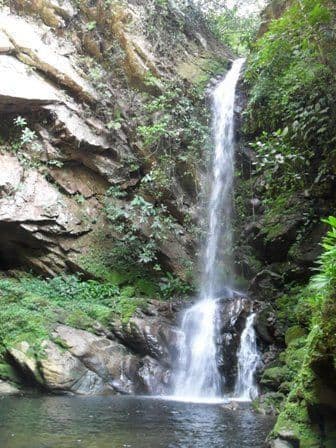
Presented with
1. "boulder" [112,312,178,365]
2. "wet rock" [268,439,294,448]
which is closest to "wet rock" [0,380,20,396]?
"boulder" [112,312,178,365]

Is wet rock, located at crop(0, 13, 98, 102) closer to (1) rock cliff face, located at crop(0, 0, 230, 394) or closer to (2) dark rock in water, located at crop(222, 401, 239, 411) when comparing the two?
(1) rock cliff face, located at crop(0, 0, 230, 394)

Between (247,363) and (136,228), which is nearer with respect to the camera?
(247,363)

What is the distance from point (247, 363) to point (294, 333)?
1568mm

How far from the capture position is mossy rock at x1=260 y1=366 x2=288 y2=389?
8.11 metres

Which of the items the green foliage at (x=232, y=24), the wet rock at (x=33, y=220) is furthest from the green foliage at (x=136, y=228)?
the green foliage at (x=232, y=24)

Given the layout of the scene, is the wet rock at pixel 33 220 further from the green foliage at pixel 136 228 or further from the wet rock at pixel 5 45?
the wet rock at pixel 5 45

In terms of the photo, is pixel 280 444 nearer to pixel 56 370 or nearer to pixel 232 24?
pixel 56 370

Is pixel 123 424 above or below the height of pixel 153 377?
below

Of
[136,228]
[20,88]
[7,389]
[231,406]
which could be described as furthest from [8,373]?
[20,88]

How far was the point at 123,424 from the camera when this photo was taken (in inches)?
252

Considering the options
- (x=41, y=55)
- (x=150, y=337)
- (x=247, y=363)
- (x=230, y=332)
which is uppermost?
(x=41, y=55)

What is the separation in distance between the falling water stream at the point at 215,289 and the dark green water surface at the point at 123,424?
1.52m

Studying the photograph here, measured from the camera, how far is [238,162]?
49.2ft

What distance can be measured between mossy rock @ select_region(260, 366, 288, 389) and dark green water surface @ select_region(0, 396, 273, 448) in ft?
2.46
